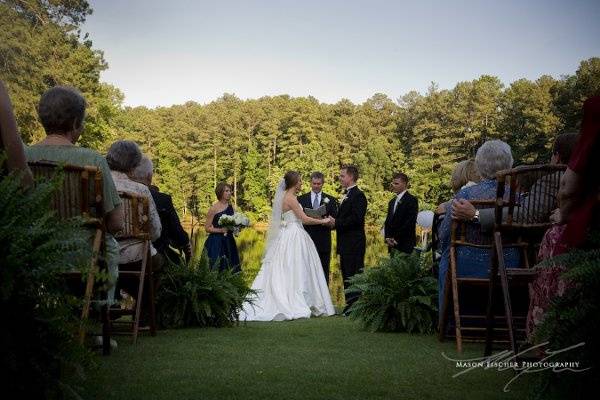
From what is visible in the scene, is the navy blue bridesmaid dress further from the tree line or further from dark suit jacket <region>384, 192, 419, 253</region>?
the tree line

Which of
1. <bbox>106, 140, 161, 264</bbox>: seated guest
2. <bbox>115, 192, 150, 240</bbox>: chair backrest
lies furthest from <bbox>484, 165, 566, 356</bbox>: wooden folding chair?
<bbox>106, 140, 161, 264</bbox>: seated guest

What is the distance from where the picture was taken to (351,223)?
44.8 feet

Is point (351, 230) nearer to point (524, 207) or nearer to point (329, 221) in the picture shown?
point (329, 221)

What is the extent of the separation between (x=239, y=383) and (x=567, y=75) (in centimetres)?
6620

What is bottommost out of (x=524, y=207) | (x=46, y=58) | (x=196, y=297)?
(x=196, y=297)

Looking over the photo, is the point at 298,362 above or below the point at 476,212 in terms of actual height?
below

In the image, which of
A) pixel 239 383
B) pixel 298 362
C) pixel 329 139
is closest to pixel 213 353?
pixel 298 362

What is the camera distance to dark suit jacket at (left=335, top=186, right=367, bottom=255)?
13.6 m

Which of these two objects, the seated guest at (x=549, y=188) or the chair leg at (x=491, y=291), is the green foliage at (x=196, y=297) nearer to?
the chair leg at (x=491, y=291)

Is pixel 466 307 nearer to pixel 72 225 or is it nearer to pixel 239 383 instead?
pixel 239 383

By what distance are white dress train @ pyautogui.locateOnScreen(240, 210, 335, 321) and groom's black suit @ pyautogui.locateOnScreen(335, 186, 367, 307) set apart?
0.48 metres

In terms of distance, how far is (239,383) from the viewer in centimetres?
488

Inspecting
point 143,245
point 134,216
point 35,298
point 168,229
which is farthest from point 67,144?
point 168,229

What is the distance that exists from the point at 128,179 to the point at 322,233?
23.8ft
